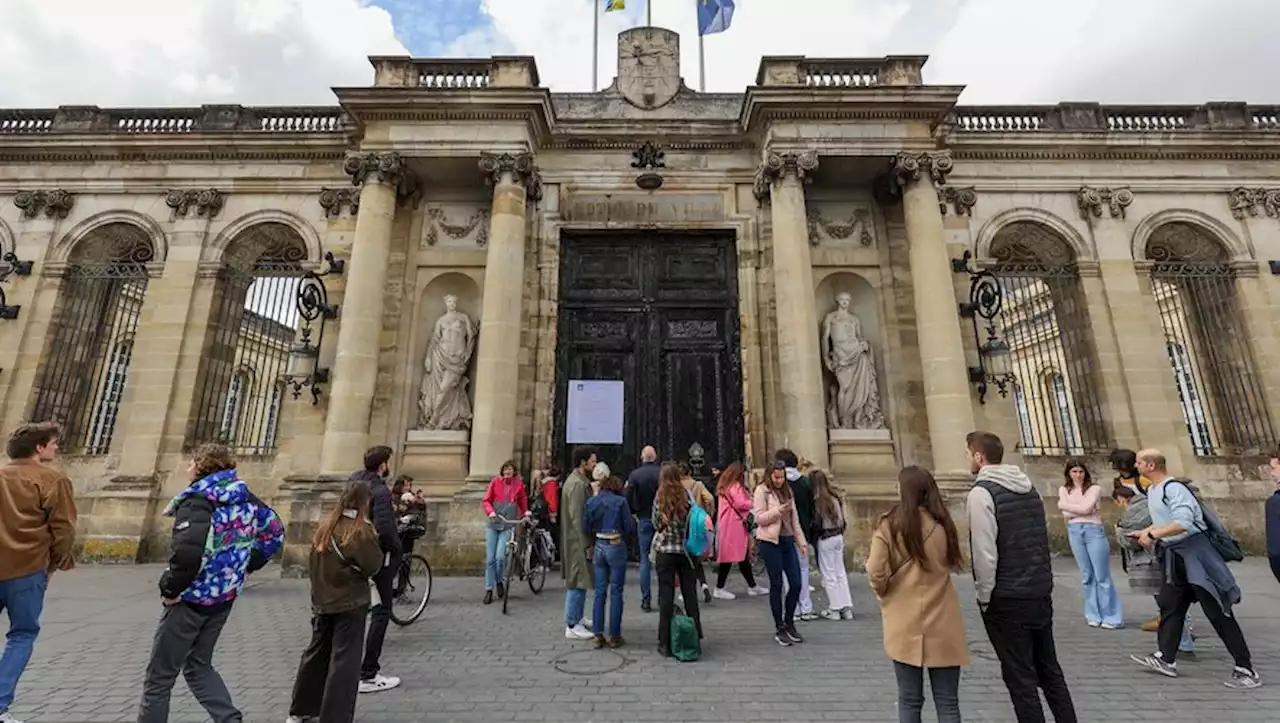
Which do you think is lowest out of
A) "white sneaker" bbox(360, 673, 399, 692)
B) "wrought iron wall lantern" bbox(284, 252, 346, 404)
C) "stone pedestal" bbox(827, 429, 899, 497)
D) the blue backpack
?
"white sneaker" bbox(360, 673, 399, 692)

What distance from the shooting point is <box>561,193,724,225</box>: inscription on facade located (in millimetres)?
13352

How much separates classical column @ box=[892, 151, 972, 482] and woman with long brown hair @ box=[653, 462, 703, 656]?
284 inches

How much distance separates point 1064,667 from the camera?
5.32m

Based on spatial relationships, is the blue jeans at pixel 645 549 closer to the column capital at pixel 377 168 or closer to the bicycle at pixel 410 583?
the bicycle at pixel 410 583

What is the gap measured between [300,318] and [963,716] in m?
13.4

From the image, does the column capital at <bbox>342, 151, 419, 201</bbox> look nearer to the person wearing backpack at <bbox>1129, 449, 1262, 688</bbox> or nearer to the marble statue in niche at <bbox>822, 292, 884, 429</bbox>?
the marble statue in niche at <bbox>822, 292, 884, 429</bbox>

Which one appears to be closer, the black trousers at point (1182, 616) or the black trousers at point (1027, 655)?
the black trousers at point (1027, 655)

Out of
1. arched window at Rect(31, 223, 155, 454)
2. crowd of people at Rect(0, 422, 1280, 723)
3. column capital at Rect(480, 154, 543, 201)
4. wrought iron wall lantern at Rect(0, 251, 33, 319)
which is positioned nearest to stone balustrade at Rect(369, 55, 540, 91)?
column capital at Rect(480, 154, 543, 201)

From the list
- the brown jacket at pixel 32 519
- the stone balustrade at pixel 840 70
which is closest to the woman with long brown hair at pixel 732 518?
the brown jacket at pixel 32 519

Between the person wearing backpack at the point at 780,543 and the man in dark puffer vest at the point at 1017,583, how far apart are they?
2571mm

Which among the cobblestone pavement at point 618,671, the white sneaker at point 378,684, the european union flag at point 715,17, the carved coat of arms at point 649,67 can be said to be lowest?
the cobblestone pavement at point 618,671

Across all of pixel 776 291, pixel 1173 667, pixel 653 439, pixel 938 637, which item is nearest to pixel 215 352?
pixel 653 439

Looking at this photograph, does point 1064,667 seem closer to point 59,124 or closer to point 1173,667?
point 1173,667

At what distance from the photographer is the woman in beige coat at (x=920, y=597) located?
3248 millimetres
